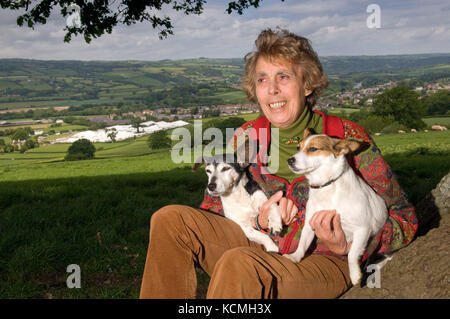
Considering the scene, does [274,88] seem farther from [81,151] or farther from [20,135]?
[20,135]

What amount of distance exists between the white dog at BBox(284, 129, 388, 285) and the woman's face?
623mm

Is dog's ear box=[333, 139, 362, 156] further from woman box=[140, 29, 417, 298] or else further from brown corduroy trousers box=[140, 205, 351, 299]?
brown corduroy trousers box=[140, 205, 351, 299]

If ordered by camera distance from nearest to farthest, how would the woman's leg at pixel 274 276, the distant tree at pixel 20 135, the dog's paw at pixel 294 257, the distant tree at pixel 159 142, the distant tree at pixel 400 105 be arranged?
1. the woman's leg at pixel 274 276
2. the dog's paw at pixel 294 257
3. the distant tree at pixel 159 142
4. the distant tree at pixel 400 105
5. the distant tree at pixel 20 135

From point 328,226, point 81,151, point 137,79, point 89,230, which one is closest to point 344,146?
point 328,226

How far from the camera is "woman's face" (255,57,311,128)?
9.96ft

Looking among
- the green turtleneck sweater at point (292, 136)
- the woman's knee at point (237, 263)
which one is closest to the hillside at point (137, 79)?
the green turtleneck sweater at point (292, 136)

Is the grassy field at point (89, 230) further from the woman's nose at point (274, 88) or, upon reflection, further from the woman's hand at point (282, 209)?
the woman's nose at point (274, 88)

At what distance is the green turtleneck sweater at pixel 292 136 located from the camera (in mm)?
3080

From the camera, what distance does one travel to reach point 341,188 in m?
2.43

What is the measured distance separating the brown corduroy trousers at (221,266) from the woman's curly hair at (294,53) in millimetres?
1467

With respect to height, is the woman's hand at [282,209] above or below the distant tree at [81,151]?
above

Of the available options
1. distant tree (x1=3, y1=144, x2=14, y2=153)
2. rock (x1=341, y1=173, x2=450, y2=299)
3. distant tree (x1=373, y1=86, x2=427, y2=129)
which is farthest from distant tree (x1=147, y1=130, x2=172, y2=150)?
rock (x1=341, y1=173, x2=450, y2=299)

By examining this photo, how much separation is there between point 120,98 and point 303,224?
386 ft

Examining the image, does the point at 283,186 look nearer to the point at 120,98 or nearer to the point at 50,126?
the point at 50,126
